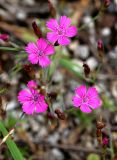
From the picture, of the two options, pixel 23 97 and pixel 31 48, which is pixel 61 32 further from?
pixel 23 97

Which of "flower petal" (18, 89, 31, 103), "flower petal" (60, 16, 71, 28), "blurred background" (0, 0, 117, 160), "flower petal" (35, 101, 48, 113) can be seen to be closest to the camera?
"flower petal" (35, 101, 48, 113)

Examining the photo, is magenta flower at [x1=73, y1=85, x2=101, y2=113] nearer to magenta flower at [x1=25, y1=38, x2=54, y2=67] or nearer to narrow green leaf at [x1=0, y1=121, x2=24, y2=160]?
magenta flower at [x1=25, y1=38, x2=54, y2=67]

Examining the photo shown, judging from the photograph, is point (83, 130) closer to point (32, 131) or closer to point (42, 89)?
point (32, 131)

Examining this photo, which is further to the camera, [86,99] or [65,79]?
[65,79]

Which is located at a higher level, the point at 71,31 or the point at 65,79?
the point at 71,31

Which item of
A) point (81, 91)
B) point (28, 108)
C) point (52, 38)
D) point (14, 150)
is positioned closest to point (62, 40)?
point (52, 38)

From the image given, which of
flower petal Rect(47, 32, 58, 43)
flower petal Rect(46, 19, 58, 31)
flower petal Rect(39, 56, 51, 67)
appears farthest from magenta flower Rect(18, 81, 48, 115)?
flower petal Rect(46, 19, 58, 31)
